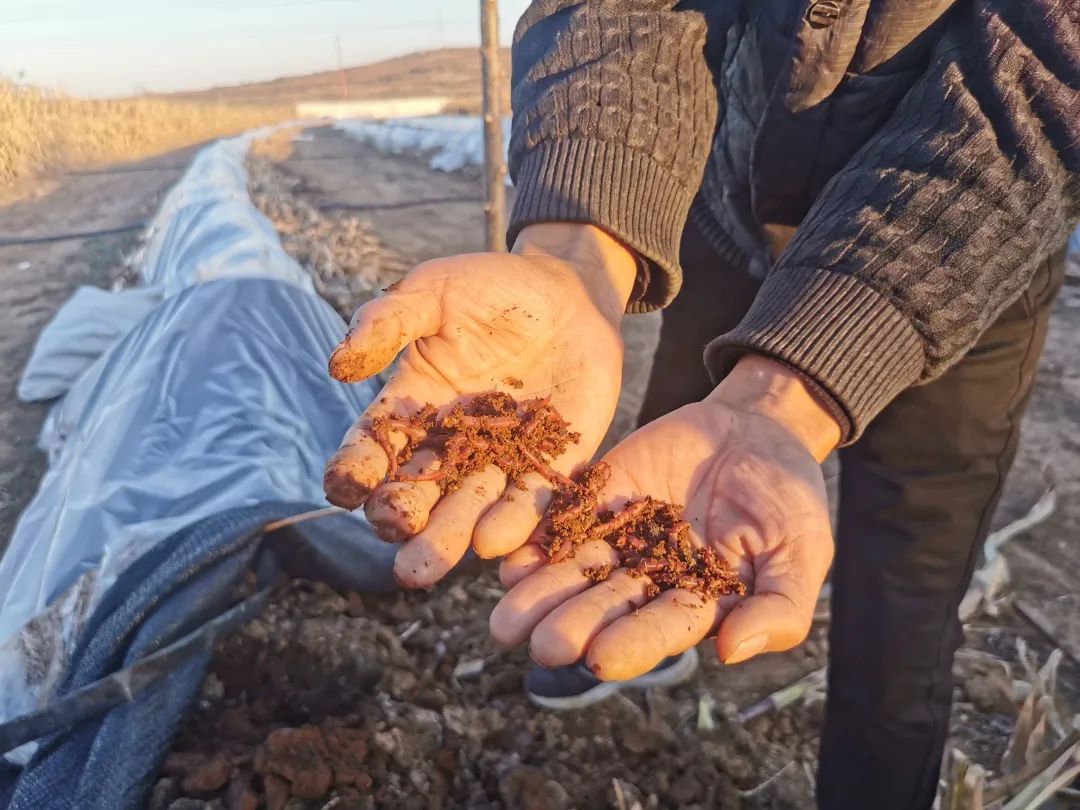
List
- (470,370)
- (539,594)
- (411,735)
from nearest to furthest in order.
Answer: (539,594) → (470,370) → (411,735)

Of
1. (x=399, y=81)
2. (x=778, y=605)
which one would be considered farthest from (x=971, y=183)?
(x=399, y=81)

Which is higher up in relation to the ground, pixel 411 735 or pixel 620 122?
pixel 620 122

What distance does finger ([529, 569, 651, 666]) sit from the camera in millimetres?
1201

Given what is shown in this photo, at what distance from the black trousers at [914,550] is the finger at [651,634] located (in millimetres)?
454

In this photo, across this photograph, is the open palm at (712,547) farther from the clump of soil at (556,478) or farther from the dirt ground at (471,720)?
the dirt ground at (471,720)

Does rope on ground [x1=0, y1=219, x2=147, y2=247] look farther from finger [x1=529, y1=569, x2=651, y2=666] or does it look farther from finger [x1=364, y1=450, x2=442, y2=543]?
finger [x1=529, y1=569, x2=651, y2=666]

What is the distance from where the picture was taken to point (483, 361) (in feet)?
5.68

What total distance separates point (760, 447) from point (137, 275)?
651 cm

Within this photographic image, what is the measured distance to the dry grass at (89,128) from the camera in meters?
8.77

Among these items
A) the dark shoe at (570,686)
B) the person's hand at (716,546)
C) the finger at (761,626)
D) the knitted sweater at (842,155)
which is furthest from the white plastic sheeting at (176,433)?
the finger at (761,626)

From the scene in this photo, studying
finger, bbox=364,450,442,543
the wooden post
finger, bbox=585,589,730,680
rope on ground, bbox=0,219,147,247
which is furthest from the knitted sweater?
rope on ground, bbox=0,219,147,247

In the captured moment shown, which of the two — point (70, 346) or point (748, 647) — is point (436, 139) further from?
point (748, 647)

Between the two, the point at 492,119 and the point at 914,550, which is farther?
the point at 492,119

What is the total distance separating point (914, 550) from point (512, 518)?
79 cm
